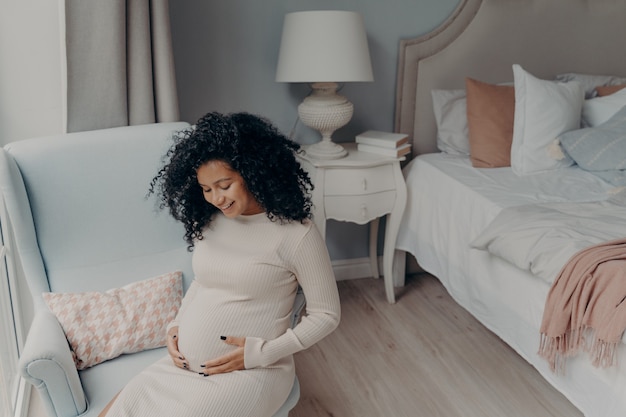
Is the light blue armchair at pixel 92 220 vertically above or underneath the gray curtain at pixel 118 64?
underneath

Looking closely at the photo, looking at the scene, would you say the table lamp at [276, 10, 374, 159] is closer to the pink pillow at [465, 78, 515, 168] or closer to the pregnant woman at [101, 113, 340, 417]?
the pink pillow at [465, 78, 515, 168]

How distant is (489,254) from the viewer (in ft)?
6.68

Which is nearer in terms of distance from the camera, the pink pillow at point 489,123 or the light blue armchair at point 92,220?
the light blue armchair at point 92,220

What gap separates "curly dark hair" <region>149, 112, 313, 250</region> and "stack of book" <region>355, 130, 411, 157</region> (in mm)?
1101

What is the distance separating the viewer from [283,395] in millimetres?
1377

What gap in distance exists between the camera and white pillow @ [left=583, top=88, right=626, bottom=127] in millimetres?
2490

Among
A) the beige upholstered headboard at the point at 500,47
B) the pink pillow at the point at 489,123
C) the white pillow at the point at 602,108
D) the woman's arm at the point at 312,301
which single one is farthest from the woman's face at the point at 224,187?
the white pillow at the point at 602,108

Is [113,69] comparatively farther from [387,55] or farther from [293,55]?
[387,55]

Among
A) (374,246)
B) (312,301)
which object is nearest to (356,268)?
(374,246)

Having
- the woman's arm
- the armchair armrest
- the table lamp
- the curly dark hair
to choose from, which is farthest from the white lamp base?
the armchair armrest

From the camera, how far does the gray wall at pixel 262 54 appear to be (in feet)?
8.01

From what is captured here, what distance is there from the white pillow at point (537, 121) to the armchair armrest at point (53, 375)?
73.0 inches

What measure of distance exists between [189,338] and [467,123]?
1.73 m

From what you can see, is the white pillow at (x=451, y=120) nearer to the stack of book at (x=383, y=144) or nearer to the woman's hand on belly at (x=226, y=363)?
the stack of book at (x=383, y=144)
